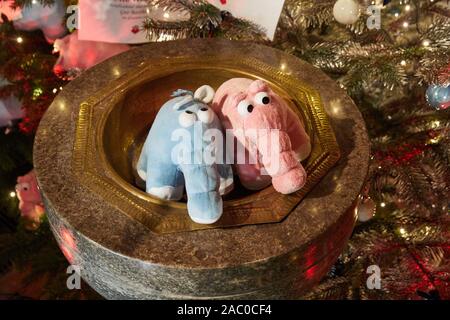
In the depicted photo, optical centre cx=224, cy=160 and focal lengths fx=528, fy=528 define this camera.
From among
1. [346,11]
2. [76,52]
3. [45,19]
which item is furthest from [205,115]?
[45,19]

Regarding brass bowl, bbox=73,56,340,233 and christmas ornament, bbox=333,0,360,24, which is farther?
christmas ornament, bbox=333,0,360,24

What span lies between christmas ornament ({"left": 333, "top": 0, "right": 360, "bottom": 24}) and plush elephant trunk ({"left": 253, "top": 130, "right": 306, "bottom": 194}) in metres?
0.33

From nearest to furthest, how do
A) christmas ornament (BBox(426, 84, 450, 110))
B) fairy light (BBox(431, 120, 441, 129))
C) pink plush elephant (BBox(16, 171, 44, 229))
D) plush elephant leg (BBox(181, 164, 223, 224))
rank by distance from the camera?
1. plush elephant leg (BBox(181, 164, 223, 224))
2. christmas ornament (BBox(426, 84, 450, 110))
3. fairy light (BBox(431, 120, 441, 129))
4. pink plush elephant (BBox(16, 171, 44, 229))

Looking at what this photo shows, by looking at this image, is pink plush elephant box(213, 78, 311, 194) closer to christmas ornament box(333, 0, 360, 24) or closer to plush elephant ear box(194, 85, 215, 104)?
plush elephant ear box(194, 85, 215, 104)

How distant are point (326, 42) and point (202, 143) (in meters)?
0.42

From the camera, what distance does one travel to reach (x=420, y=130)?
107 cm

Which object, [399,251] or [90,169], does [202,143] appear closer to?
[90,169]

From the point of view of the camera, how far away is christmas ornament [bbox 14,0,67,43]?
113 cm

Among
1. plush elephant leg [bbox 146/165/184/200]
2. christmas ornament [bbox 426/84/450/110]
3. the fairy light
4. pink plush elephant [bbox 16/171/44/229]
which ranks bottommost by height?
pink plush elephant [bbox 16/171/44/229]

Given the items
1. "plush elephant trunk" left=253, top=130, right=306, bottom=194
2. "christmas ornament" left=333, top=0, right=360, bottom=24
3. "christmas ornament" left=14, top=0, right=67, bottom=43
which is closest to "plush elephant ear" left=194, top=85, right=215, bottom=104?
"plush elephant trunk" left=253, top=130, right=306, bottom=194

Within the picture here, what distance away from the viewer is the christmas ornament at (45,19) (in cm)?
113

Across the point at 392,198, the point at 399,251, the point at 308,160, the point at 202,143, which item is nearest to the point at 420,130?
the point at 392,198

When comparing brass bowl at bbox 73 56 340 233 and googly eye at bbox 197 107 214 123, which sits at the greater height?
googly eye at bbox 197 107 214 123

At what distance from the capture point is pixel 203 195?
68 centimetres
